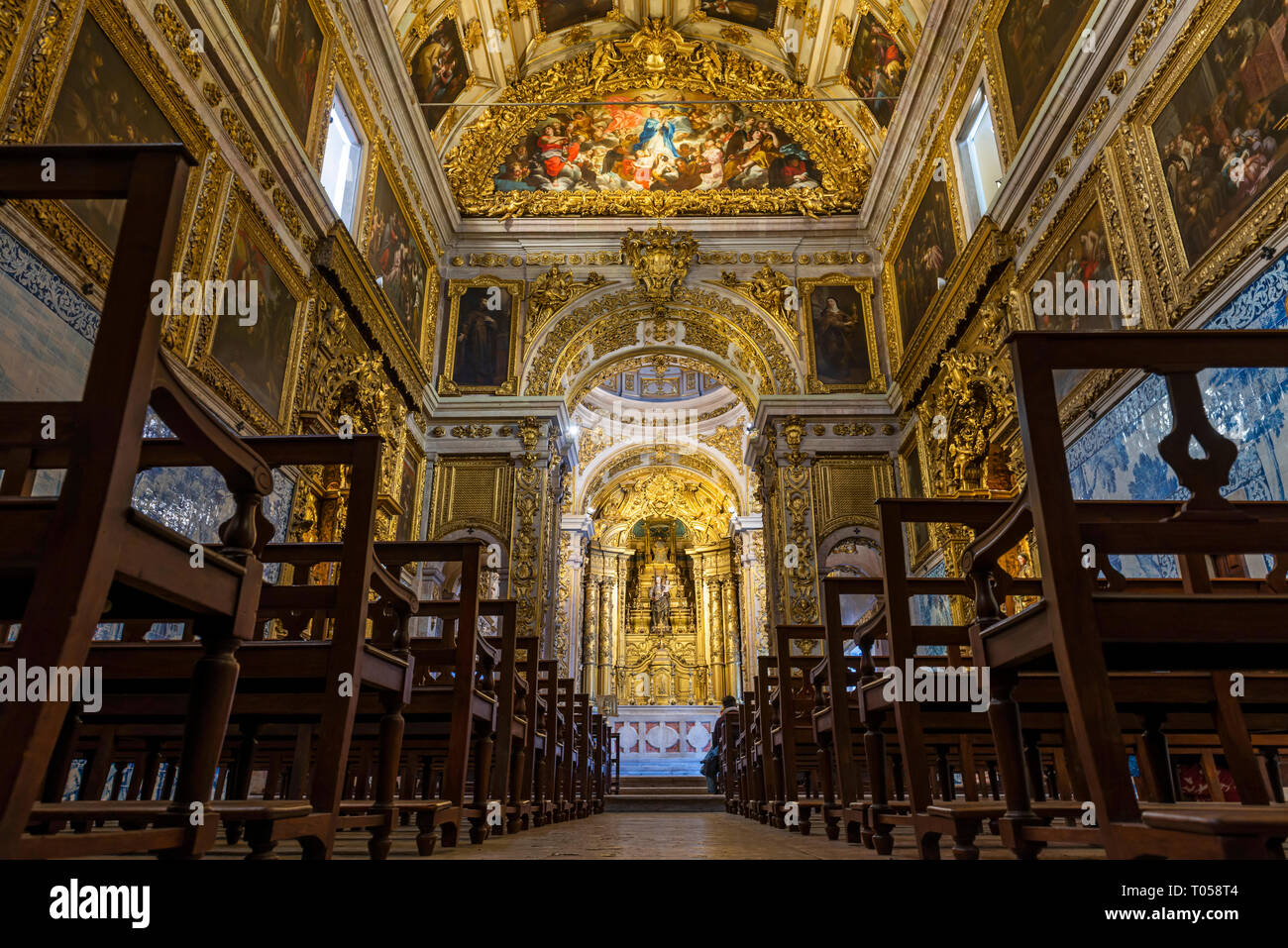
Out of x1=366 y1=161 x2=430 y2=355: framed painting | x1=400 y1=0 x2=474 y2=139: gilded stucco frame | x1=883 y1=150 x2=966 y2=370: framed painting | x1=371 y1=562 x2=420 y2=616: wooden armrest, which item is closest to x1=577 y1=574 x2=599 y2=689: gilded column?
x1=366 y1=161 x2=430 y2=355: framed painting

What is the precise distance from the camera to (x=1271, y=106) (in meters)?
5.39

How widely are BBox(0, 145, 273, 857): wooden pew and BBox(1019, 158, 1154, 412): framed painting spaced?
647cm

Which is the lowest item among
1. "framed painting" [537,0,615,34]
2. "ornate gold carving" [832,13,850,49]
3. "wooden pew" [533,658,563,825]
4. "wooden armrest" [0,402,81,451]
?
"wooden pew" [533,658,563,825]

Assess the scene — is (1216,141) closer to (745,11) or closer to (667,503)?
(745,11)

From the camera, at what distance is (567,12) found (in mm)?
14562

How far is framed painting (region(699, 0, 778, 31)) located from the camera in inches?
565

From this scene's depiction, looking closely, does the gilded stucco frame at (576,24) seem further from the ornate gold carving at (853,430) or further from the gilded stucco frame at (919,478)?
the gilded stucco frame at (919,478)

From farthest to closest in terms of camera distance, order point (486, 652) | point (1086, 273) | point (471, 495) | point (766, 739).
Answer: point (471, 495)
point (1086, 273)
point (766, 739)
point (486, 652)

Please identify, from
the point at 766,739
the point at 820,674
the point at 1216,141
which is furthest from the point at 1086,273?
the point at 820,674

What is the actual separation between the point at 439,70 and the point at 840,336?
7531 millimetres

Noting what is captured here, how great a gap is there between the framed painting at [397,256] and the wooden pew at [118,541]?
9643 mm

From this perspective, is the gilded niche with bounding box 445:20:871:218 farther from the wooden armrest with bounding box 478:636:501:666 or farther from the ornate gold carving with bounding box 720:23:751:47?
the wooden armrest with bounding box 478:636:501:666
